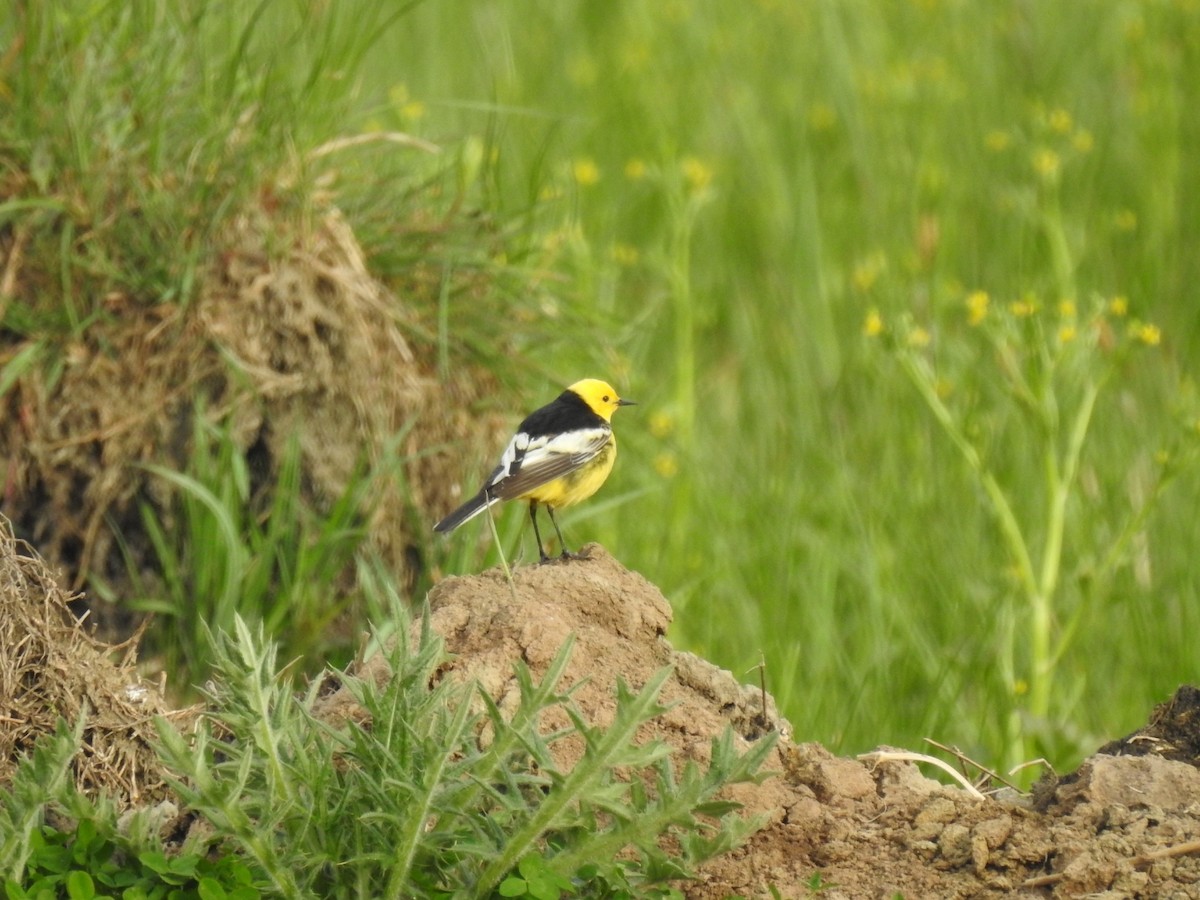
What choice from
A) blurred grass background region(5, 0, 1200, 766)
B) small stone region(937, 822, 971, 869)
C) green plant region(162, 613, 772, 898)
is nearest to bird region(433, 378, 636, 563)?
blurred grass background region(5, 0, 1200, 766)

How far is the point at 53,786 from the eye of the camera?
3111 millimetres

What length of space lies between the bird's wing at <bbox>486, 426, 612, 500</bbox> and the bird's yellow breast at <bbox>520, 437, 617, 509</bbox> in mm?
24

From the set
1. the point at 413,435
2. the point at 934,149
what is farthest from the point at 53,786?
the point at 934,149

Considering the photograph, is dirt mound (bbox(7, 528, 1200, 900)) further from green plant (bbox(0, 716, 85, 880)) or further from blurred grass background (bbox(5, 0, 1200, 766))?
blurred grass background (bbox(5, 0, 1200, 766))

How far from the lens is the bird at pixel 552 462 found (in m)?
4.59

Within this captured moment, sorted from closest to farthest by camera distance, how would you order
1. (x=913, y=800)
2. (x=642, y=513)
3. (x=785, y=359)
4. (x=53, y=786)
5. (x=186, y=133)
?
1. (x=53, y=786)
2. (x=913, y=800)
3. (x=186, y=133)
4. (x=642, y=513)
5. (x=785, y=359)

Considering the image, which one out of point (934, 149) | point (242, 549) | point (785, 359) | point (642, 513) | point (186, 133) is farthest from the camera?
point (934, 149)

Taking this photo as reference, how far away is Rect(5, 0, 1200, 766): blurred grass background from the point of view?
575cm

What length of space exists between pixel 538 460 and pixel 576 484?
18cm

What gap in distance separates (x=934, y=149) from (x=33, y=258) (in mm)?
5206

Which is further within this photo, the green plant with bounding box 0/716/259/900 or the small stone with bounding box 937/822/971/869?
the small stone with bounding box 937/822/971/869

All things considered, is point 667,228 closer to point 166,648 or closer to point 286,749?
point 166,648

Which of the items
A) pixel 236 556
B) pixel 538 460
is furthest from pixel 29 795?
pixel 236 556

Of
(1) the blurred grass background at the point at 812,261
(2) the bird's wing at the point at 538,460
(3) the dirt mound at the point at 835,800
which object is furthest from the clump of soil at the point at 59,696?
(1) the blurred grass background at the point at 812,261
